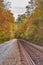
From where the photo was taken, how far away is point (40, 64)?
10.5m

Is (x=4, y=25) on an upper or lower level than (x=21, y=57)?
upper

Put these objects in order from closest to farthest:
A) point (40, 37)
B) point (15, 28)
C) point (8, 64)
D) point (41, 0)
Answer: point (8, 64), point (40, 37), point (41, 0), point (15, 28)

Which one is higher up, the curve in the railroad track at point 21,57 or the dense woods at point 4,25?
the dense woods at point 4,25

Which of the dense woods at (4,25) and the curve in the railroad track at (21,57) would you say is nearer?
the curve in the railroad track at (21,57)

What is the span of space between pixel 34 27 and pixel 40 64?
42.2 meters

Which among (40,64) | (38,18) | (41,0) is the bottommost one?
(40,64)

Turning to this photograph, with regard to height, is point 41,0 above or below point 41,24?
above

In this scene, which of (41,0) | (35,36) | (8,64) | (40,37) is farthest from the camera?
(41,0)

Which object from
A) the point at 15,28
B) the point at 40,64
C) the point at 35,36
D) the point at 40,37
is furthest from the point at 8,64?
the point at 15,28

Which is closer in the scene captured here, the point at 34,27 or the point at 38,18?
the point at 38,18

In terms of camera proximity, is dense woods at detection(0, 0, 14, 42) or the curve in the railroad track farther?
dense woods at detection(0, 0, 14, 42)

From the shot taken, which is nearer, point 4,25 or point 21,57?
point 21,57

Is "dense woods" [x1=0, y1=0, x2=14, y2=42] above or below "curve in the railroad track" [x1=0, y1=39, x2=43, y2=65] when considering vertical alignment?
above

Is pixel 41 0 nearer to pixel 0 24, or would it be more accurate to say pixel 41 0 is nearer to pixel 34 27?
pixel 34 27
